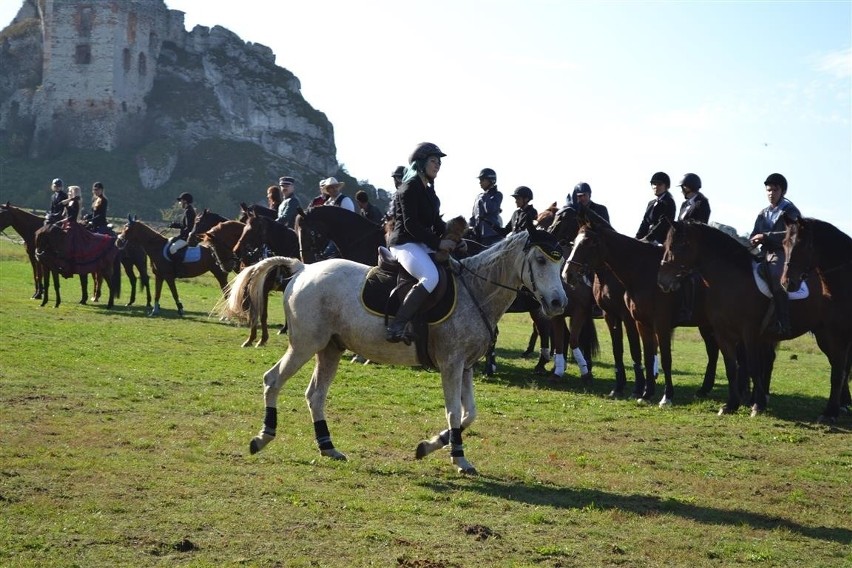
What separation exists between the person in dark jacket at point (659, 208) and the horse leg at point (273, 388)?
7749 millimetres

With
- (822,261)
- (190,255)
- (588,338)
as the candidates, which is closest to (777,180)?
(822,261)

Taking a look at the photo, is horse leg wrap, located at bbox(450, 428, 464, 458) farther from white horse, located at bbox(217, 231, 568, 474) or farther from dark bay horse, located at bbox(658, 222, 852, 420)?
dark bay horse, located at bbox(658, 222, 852, 420)

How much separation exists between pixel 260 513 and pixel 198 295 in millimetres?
29852

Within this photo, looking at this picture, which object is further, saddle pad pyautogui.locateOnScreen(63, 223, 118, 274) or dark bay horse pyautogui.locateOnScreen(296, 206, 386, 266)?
saddle pad pyautogui.locateOnScreen(63, 223, 118, 274)

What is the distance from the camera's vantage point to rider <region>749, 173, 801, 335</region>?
615 inches

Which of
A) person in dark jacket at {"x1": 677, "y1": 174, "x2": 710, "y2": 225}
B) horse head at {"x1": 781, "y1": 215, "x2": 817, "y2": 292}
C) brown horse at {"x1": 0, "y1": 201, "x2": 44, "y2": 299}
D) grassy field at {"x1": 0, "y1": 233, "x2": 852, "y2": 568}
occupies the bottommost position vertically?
grassy field at {"x1": 0, "y1": 233, "x2": 852, "y2": 568}

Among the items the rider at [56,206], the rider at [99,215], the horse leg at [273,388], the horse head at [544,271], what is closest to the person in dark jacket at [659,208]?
the horse head at [544,271]

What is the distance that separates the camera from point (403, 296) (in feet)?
37.8

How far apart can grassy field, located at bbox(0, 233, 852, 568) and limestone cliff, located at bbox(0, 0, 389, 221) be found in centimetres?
8812

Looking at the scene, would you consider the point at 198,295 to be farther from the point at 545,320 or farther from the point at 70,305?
the point at 545,320

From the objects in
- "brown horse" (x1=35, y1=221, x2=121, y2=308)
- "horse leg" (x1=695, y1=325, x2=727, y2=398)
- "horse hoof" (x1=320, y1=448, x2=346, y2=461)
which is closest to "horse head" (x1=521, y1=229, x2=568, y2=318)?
"horse hoof" (x1=320, y1=448, x2=346, y2=461)

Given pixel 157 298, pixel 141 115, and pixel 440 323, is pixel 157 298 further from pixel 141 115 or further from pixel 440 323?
pixel 141 115

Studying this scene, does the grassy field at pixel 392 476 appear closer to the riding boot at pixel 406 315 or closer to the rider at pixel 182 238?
the riding boot at pixel 406 315

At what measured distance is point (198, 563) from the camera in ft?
26.4
